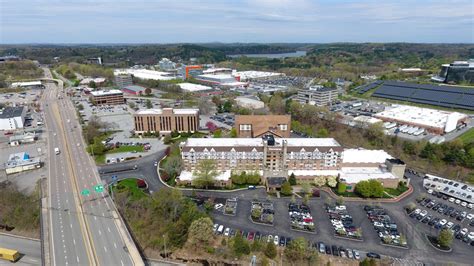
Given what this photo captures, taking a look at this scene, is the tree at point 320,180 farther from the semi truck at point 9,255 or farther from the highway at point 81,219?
the semi truck at point 9,255

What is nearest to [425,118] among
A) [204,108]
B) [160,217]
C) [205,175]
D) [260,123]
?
[260,123]

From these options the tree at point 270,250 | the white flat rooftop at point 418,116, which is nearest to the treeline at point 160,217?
the tree at point 270,250

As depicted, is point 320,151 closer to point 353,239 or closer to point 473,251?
point 353,239

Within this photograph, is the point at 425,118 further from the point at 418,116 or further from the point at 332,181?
the point at 332,181

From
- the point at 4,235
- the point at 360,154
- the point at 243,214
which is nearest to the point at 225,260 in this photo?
the point at 243,214

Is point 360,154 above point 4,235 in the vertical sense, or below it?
above

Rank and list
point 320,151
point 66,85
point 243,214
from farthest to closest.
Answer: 1. point 66,85
2. point 320,151
3. point 243,214

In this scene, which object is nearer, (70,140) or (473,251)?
(473,251)
